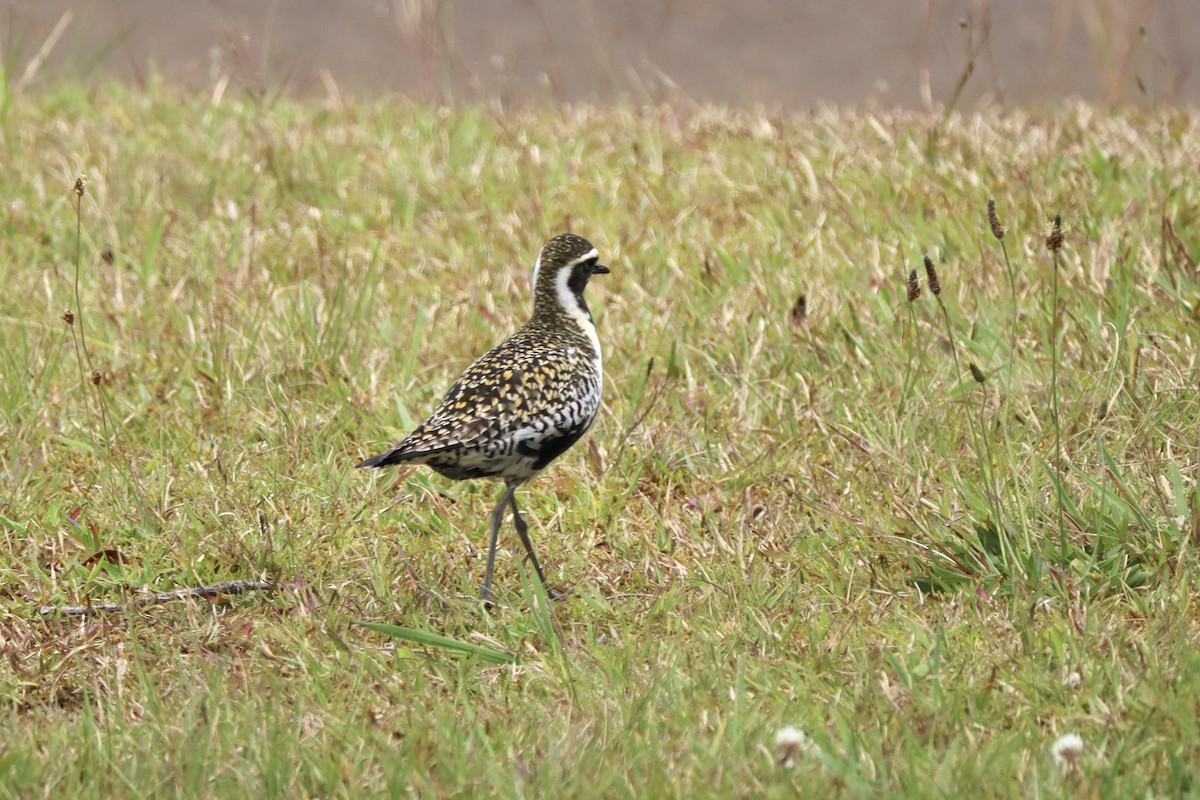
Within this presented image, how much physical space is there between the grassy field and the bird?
34cm

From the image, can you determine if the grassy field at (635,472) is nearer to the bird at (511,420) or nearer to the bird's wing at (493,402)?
the bird at (511,420)

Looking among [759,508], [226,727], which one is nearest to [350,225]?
[759,508]

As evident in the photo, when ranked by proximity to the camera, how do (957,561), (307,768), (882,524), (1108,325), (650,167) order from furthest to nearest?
1. (650,167)
2. (1108,325)
3. (882,524)
4. (957,561)
5. (307,768)

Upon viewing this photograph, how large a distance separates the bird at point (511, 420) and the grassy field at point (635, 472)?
345 mm

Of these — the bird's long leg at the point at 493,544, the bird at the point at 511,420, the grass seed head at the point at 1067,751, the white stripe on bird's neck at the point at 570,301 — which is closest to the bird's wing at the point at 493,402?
the bird at the point at 511,420

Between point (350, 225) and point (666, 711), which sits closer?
point (666, 711)

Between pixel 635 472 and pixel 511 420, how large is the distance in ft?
2.99

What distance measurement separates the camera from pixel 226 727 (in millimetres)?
3752

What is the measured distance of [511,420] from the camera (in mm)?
4727

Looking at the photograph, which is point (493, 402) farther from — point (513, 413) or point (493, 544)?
point (493, 544)

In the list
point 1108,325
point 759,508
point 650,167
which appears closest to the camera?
point 759,508

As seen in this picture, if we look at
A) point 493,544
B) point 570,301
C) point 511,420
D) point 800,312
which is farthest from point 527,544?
point 800,312

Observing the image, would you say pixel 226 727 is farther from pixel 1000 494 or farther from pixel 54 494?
pixel 1000 494

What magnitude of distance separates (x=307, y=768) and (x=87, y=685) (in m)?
0.94
